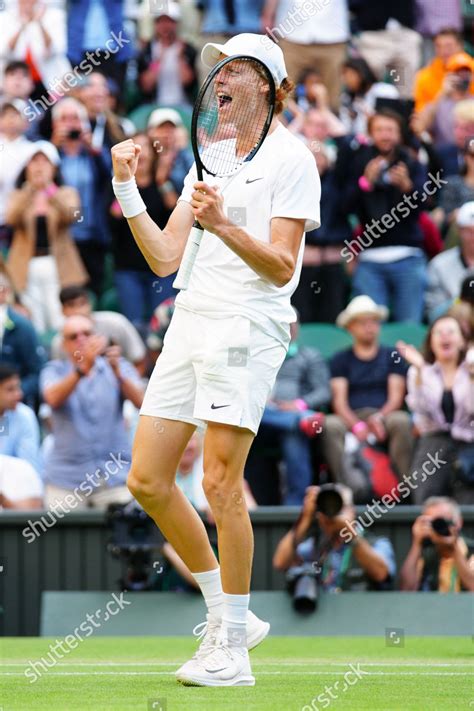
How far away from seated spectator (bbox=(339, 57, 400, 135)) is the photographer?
408 cm

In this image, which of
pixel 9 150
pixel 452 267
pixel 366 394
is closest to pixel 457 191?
pixel 452 267

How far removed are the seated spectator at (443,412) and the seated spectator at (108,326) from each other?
190 centimetres

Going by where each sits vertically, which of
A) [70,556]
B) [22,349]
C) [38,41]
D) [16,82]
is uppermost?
[38,41]

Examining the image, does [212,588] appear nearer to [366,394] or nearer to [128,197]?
[128,197]

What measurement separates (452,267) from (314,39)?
2.40 meters

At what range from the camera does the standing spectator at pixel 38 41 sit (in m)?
11.9

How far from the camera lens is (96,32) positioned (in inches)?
473

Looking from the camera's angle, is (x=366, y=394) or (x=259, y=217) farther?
(x=366, y=394)

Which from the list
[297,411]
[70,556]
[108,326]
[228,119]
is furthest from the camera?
[108,326]

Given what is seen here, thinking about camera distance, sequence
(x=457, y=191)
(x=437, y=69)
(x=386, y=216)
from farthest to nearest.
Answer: (x=437, y=69) < (x=457, y=191) < (x=386, y=216)

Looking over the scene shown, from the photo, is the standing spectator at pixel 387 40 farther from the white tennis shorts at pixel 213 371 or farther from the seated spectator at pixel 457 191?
the white tennis shorts at pixel 213 371

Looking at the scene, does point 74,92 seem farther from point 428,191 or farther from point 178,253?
point 178,253

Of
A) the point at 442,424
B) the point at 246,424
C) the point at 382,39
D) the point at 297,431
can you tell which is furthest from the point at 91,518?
the point at 382,39

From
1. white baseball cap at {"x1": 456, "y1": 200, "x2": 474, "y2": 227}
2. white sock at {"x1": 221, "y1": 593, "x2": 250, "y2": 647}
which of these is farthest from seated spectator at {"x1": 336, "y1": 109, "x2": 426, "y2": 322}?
white sock at {"x1": 221, "y1": 593, "x2": 250, "y2": 647}
